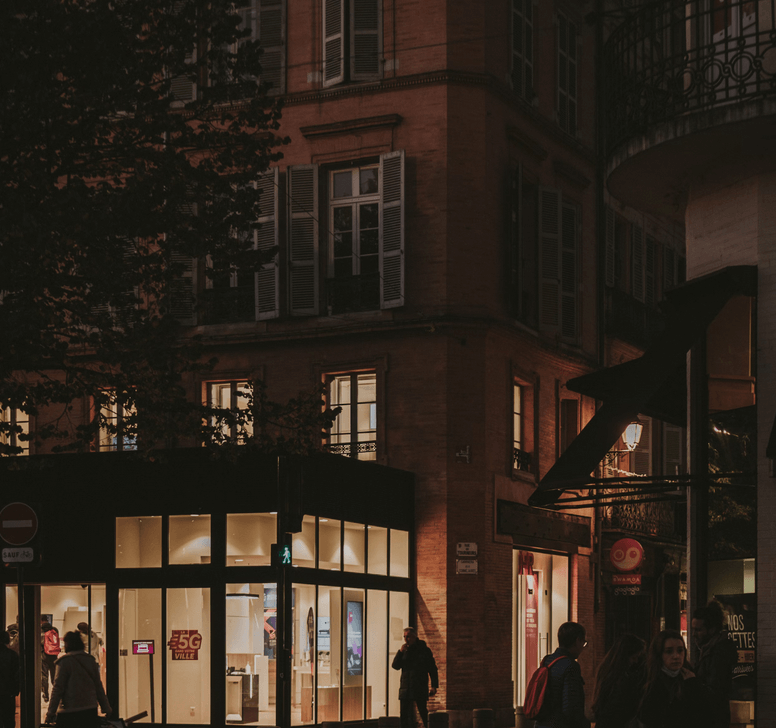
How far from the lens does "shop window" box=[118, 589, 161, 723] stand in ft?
75.8

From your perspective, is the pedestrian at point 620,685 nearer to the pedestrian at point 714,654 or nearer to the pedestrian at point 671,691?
the pedestrian at point 671,691

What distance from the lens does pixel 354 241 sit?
27.5 metres

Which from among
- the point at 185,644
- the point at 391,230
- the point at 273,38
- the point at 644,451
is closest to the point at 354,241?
the point at 391,230

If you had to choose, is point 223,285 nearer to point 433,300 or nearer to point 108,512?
point 433,300

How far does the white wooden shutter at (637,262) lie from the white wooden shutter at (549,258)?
16.5ft

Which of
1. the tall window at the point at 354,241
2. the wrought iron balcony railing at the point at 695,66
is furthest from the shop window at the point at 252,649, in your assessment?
the wrought iron balcony railing at the point at 695,66

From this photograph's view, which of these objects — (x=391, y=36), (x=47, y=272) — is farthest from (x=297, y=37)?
(x=47, y=272)

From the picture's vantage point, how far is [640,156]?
12711 mm

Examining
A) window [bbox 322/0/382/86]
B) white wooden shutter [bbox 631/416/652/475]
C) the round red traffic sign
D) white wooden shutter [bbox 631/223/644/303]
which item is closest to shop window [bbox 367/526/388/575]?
window [bbox 322/0/382/86]

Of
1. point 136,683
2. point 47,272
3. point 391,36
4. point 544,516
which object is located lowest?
point 136,683

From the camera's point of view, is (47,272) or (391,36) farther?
(391,36)

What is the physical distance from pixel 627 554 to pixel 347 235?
27.2 ft

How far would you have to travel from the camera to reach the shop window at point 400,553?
2581cm

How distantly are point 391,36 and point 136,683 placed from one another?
12.4 meters
